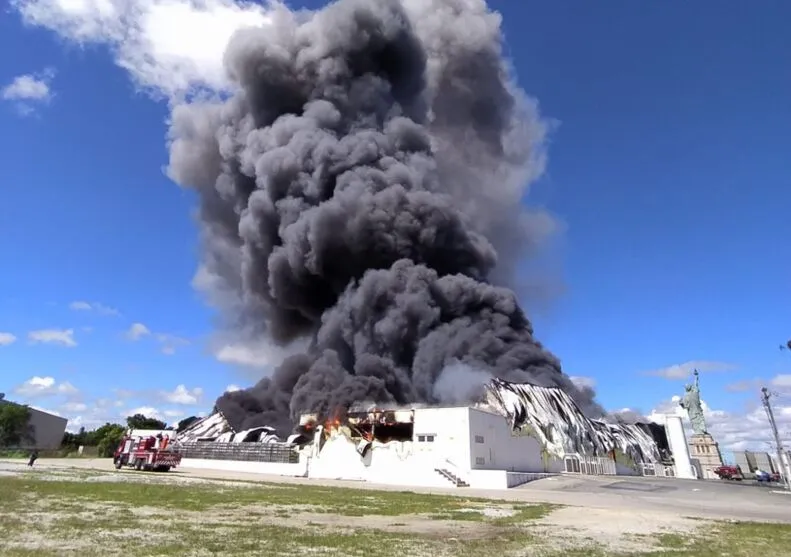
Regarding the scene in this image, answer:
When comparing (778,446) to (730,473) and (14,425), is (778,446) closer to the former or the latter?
(730,473)

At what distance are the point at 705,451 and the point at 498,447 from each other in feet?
166

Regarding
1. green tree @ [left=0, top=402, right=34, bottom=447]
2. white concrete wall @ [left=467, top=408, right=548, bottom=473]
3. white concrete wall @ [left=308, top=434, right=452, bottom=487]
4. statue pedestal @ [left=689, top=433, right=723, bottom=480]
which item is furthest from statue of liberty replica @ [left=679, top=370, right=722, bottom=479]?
green tree @ [left=0, top=402, right=34, bottom=447]

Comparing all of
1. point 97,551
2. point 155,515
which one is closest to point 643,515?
point 155,515

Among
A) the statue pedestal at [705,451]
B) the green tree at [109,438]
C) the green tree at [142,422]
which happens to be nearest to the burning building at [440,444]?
the green tree at [109,438]

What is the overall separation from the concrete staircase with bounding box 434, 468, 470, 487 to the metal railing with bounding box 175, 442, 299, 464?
11985 mm

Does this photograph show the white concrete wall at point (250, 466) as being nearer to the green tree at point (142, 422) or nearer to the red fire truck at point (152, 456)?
the red fire truck at point (152, 456)

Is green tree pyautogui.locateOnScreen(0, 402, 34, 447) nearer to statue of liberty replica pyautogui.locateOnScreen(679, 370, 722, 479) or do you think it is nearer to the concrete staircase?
the concrete staircase

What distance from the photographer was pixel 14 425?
8106 cm

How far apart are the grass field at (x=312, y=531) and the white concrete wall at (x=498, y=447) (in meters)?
16.6

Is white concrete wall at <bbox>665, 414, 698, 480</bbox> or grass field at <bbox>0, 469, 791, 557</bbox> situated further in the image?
white concrete wall at <bbox>665, 414, 698, 480</bbox>

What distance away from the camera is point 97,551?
717 centimetres

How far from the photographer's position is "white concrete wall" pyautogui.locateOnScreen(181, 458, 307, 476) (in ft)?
121

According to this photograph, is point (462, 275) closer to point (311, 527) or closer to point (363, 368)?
point (363, 368)

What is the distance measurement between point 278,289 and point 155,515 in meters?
42.9
